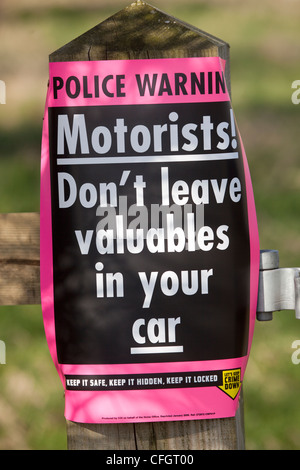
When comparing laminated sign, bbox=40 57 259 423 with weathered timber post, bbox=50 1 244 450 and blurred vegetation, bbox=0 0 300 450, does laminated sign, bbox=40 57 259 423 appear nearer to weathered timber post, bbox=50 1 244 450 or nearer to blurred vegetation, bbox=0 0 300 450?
weathered timber post, bbox=50 1 244 450

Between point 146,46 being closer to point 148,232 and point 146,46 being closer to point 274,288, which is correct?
point 148,232

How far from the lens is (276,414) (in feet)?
12.8

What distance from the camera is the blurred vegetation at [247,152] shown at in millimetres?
3957

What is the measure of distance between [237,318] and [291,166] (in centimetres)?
449

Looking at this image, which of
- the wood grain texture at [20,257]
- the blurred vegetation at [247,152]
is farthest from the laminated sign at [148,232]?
the blurred vegetation at [247,152]

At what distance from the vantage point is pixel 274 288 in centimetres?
198

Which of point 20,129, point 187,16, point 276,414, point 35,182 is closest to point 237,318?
point 276,414

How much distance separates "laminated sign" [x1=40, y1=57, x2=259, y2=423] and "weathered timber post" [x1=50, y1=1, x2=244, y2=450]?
5 centimetres

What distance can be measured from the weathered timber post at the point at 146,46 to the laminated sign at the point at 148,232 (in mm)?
46

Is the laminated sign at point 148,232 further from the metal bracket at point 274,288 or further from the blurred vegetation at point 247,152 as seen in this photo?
the blurred vegetation at point 247,152

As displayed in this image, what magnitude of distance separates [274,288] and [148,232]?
0.37 metres

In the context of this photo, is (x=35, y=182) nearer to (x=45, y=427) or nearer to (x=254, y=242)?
(x=45, y=427)

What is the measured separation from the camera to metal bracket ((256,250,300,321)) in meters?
1.97

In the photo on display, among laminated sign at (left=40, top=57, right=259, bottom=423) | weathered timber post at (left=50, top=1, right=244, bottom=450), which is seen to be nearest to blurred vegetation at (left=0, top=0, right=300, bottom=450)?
weathered timber post at (left=50, top=1, right=244, bottom=450)
